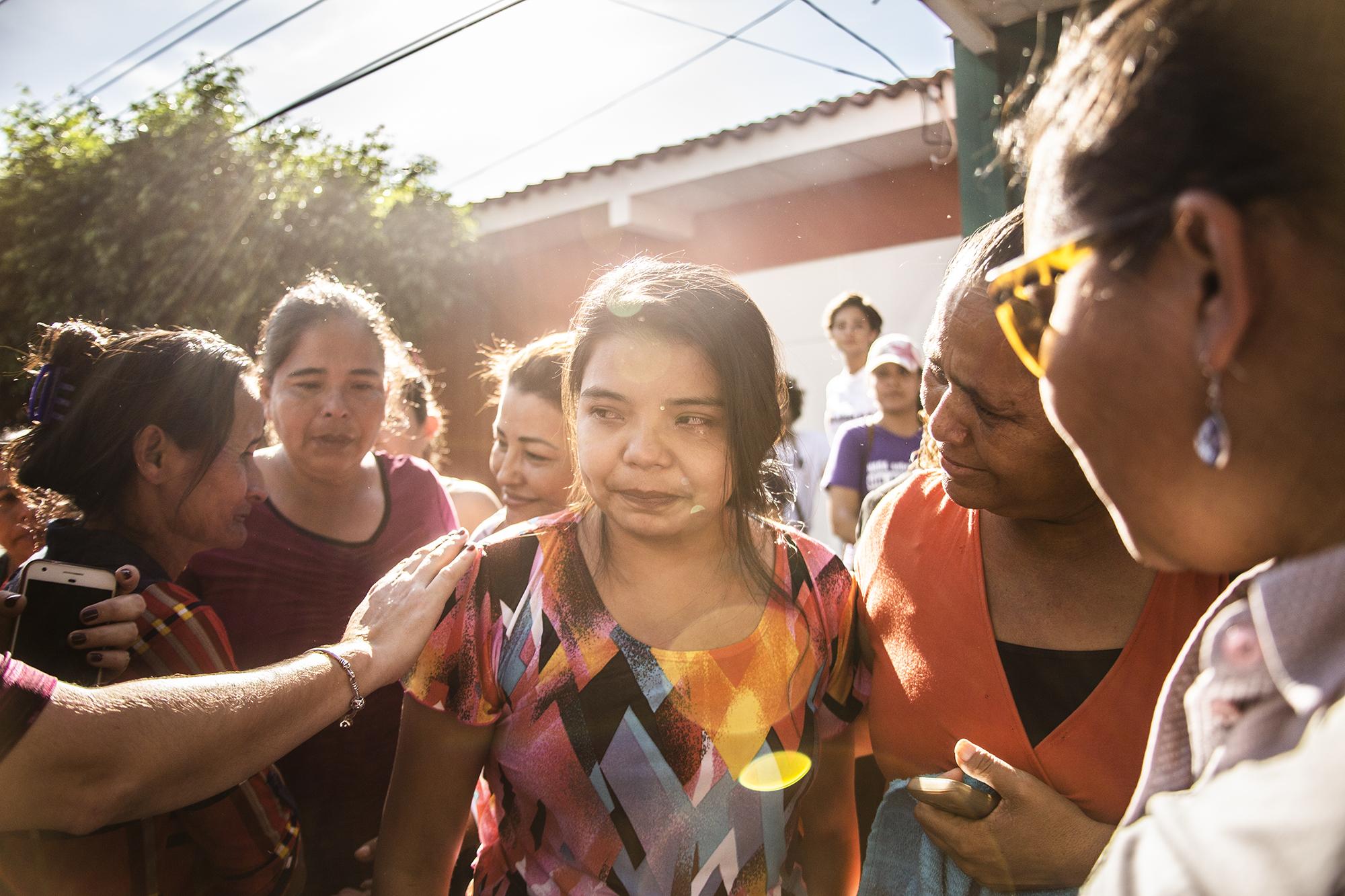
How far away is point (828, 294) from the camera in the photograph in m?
7.66

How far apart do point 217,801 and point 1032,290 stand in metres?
1.72

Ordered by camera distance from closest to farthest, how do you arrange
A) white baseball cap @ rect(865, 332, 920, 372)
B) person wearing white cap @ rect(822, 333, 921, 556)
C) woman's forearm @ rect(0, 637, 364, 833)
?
1. woman's forearm @ rect(0, 637, 364, 833)
2. person wearing white cap @ rect(822, 333, 921, 556)
3. white baseball cap @ rect(865, 332, 920, 372)

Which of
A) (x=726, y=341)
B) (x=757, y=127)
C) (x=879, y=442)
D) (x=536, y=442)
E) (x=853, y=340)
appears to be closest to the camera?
A: (x=726, y=341)

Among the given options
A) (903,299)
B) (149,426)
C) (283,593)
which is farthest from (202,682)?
(903,299)

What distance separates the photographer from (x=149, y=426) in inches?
76.0

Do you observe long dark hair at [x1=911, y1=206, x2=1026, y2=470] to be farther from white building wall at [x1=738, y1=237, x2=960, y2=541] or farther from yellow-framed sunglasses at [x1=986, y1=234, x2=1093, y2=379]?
white building wall at [x1=738, y1=237, x2=960, y2=541]

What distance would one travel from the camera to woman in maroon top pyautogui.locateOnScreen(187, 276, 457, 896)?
2309 mm

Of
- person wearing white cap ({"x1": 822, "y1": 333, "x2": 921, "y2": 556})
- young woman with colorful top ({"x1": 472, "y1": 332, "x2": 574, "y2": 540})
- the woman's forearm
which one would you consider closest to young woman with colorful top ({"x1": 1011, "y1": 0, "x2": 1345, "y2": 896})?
the woman's forearm

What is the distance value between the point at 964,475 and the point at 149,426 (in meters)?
1.79

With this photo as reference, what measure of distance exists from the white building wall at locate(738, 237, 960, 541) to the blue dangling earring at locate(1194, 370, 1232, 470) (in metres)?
6.08

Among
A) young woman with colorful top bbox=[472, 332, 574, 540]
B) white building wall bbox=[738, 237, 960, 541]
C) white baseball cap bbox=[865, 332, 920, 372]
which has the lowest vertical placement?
young woman with colorful top bbox=[472, 332, 574, 540]

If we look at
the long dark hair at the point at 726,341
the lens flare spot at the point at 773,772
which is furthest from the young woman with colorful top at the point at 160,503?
the lens flare spot at the point at 773,772

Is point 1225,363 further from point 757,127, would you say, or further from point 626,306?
point 757,127

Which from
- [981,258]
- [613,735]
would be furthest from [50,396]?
[981,258]
